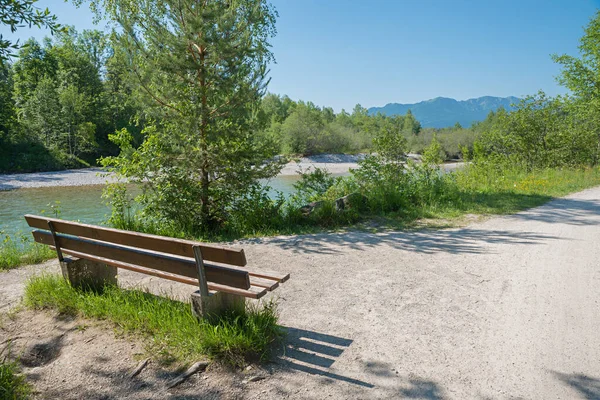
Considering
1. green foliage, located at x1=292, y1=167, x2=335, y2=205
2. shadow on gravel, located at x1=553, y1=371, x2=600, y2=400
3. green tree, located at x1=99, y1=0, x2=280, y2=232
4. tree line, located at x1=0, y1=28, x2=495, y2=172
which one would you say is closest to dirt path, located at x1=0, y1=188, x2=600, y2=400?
shadow on gravel, located at x1=553, y1=371, x2=600, y2=400

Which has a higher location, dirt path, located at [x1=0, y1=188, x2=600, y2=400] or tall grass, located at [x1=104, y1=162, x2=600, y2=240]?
tall grass, located at [x1=104, y1=162, x2=600, y2=240]

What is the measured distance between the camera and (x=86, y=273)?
178 inches

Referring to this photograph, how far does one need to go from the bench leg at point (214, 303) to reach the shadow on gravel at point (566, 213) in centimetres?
787

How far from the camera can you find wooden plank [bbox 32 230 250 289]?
3.20m

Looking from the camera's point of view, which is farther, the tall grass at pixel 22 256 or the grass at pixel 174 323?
the tall grass at pixel 22 256

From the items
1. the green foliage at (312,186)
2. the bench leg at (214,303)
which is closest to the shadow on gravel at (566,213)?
the green foliage at (312,186)

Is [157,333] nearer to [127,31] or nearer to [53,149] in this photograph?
[127,31]

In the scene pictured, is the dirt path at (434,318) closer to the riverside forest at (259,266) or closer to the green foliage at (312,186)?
the riverside forest at (259,266)

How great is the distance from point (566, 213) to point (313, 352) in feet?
29.5

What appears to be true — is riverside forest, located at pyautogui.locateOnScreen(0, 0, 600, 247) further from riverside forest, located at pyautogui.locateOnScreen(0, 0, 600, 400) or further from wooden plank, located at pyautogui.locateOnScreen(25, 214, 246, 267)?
wooden plank, located at pyautogui.locateOnScreen(25, 214, 246, 267)

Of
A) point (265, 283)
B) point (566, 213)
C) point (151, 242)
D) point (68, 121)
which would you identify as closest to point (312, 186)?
point (566, 213)

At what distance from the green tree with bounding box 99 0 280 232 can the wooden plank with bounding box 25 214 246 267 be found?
12.1 ft

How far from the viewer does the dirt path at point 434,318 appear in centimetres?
295

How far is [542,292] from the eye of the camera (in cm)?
473
